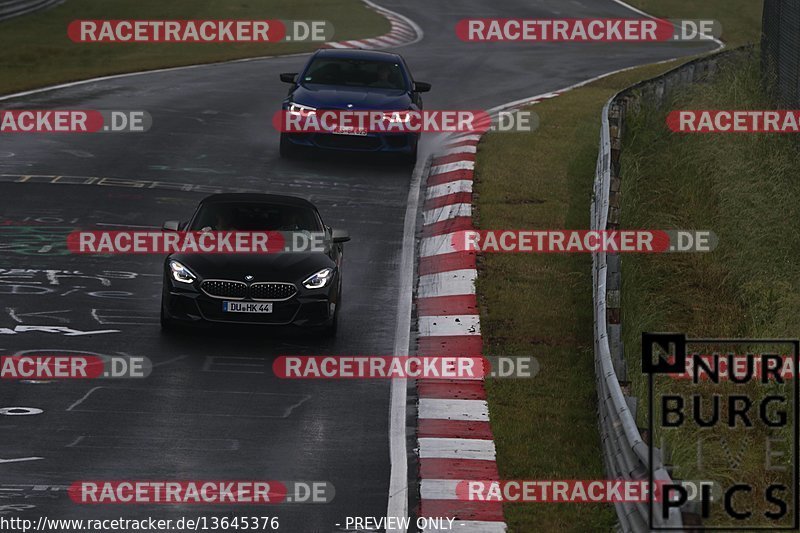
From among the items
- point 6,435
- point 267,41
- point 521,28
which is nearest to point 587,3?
point 521,28

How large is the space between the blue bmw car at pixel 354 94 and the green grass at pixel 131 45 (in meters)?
8.56

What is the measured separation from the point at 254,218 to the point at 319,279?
123 cm

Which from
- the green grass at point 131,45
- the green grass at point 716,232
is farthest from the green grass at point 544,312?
the green grass at point 131,45

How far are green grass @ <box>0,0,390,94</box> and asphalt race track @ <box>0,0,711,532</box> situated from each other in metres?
3.94

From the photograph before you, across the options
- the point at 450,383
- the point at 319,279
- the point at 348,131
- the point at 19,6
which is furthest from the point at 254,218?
the point at 19,6

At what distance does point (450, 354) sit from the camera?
46.4 feet

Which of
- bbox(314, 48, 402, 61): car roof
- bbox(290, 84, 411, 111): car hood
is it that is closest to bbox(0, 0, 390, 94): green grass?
bbox(314, 48, 402, 61): car roof

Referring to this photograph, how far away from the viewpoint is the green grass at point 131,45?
3509 cm

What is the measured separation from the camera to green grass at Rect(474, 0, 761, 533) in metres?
11.0

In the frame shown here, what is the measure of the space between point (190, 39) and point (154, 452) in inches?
1338

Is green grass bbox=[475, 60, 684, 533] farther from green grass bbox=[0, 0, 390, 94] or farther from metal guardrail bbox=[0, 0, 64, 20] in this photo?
metal guardrail bbox=[0, 0, 64, 20]

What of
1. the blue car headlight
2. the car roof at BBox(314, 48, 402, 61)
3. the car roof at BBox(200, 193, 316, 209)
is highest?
the car roof at BBox(314, 48, 402, 61)

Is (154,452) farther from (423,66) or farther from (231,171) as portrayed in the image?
(423,66)

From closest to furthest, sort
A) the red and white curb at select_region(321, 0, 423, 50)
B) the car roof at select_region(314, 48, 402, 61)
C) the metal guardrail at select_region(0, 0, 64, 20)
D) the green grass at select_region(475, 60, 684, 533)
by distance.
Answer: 1. the green grass at select_region(475, 60, 684, 533)
2. the car roof at select_region(314, 48, 402, 61)
3. the red and white curb at select_region(321, 0, 423, 50)
4. the metal guardrail at select_region(0, 0, 64, 20)
